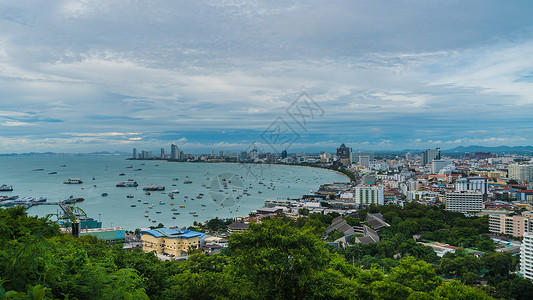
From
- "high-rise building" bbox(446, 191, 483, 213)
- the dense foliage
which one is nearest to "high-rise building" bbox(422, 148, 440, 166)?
"high-rise building" bbox(446, 191, 483, 213)

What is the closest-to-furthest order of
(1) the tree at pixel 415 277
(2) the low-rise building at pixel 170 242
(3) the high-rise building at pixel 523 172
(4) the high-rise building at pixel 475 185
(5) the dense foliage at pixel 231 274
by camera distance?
1. (5) the dense foliage at pixel 231 274
2. (1) the tree at pixel 415 277
3. (2) the low-rise building at pixel 170 242
4. (4) the high-rise building at pixel 475 185
5. (3) the high-rise building at pixel 523 172

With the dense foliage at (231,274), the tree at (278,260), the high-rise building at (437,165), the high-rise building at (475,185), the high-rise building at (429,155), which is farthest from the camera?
the high-rise building at (429,155)

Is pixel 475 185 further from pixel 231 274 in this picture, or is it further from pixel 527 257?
pixel 231 274

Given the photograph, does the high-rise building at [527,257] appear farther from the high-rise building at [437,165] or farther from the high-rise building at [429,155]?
the high-rise building at [429,155]

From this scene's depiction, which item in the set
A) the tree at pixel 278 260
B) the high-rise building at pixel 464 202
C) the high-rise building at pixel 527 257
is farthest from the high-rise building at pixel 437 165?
the tree at pixel 278 260

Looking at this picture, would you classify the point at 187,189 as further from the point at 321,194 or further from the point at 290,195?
the point at 321,194

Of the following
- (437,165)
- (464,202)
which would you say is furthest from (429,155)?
(464,202)

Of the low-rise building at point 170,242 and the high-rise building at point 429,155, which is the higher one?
the high-rise building at point 429,155

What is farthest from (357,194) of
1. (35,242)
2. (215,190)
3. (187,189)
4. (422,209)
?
(35,242)
